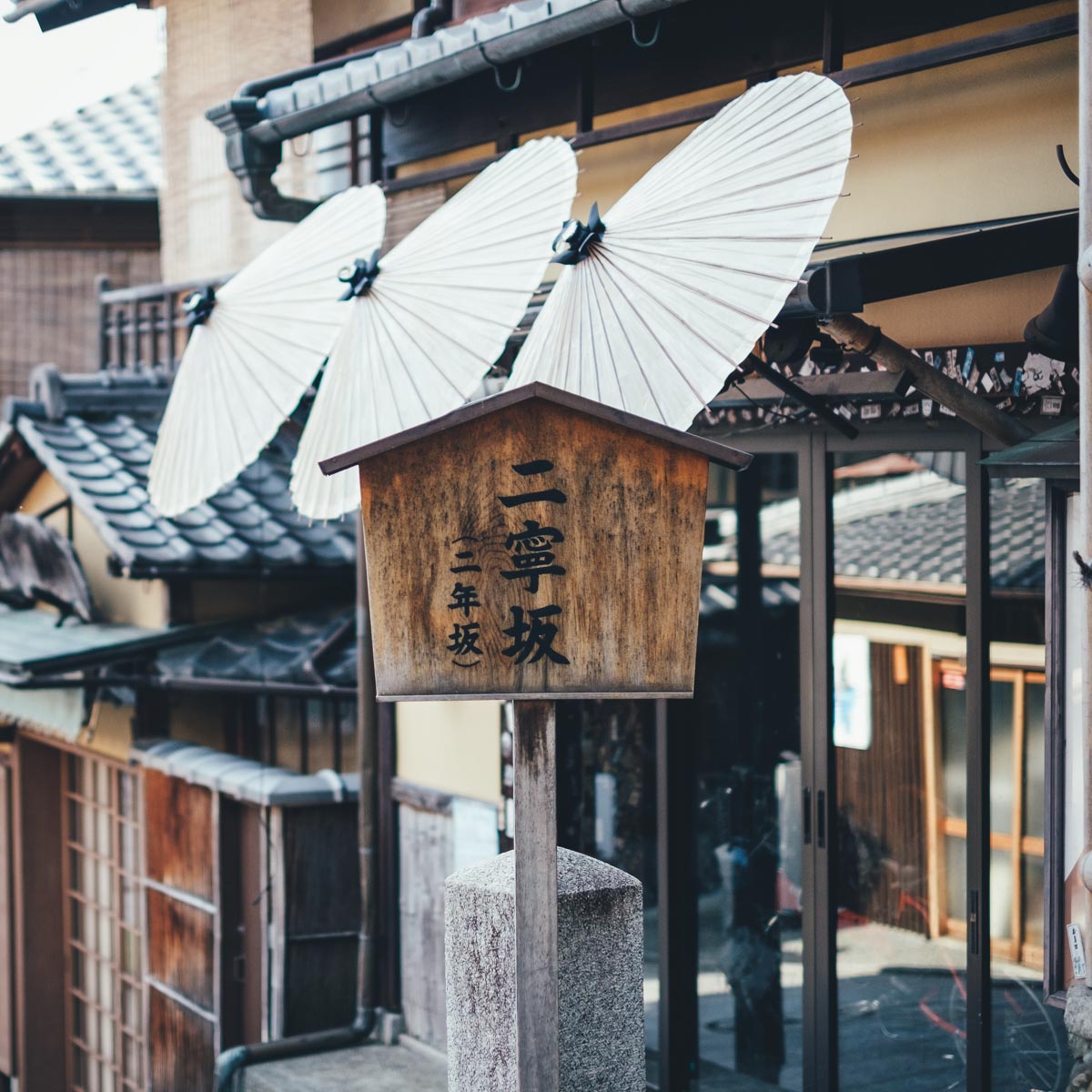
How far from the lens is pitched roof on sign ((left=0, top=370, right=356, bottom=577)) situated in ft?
36.4

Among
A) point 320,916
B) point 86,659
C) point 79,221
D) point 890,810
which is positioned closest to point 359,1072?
point 320,916

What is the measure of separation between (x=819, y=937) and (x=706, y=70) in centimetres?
457

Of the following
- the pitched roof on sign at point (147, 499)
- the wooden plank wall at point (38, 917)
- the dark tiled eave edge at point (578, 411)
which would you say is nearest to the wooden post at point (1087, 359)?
the dark tiled eave edge at point (578, 411)

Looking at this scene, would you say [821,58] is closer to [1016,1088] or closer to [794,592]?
[1016,1088]

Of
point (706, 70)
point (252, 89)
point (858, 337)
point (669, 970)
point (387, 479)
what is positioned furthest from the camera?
point (252, 89)

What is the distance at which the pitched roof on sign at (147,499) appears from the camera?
11086 millimetres

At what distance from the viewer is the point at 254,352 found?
702 cm

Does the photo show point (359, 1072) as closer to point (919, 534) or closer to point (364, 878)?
point (364, 878)

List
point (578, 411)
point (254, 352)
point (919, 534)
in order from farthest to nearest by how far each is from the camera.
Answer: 1. point (919, 534)
2. point (254, 352)
3. point (578, 411)

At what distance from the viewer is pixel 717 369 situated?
470 cm

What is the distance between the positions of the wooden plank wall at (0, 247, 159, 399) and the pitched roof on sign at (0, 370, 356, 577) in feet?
16.3

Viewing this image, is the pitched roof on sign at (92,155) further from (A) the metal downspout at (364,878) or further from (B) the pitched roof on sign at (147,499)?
(A) the metal downspout at (364,878)

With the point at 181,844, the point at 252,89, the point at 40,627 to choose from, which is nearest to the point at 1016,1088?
the point at 181,844

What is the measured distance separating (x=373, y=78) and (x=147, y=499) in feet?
15.3
